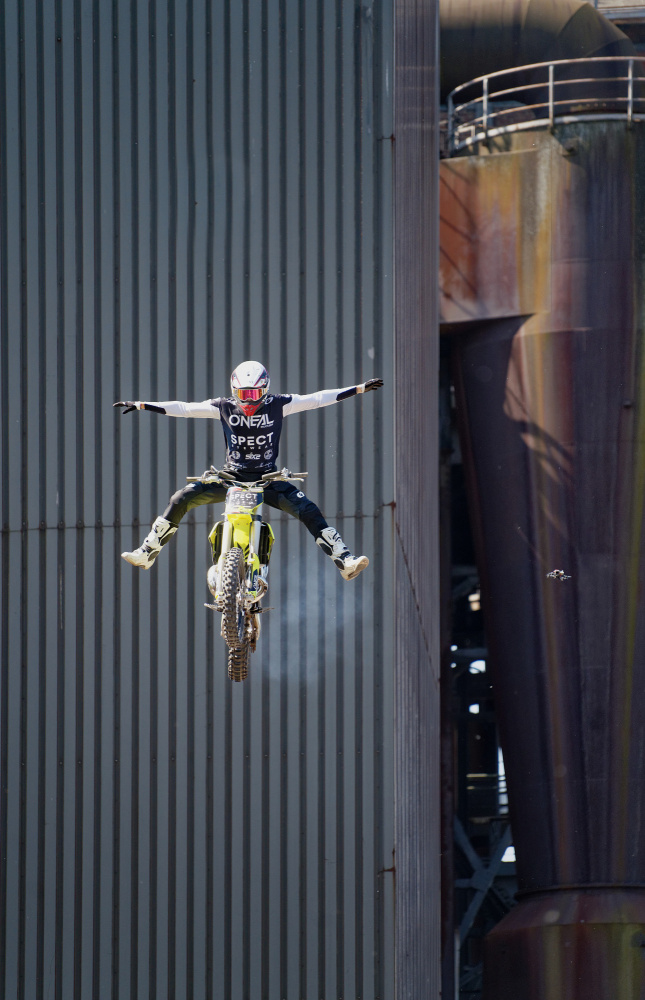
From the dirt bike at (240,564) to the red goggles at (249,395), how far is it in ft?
2.72

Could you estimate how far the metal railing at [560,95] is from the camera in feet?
102

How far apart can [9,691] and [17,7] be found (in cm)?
932

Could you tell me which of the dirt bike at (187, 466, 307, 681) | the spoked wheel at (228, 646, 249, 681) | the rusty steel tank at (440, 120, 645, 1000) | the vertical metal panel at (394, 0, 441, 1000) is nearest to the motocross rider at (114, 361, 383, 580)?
the dirt bike at (187, 466, 307, 681)

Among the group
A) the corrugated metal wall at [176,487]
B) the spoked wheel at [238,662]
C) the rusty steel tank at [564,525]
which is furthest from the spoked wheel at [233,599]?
the rusty steel tank at [564,525]

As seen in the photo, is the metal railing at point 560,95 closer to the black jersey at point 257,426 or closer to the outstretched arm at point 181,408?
the black jersey at point 257,426

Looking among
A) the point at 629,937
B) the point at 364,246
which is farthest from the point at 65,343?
the point at 629,937

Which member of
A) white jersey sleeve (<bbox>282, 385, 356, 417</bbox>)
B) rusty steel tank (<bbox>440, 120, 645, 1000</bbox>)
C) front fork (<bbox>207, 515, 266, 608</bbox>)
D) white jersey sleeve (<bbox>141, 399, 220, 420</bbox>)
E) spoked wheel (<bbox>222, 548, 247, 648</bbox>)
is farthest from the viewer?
rusty steel tank (<bbox>440, 120, 645, 1000</bbox>)

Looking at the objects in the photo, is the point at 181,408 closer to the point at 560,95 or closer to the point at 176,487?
the point at 176,487

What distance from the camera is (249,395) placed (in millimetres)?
17297

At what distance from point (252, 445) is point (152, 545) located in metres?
1.50

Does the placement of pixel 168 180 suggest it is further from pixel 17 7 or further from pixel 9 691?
pixel 9 691

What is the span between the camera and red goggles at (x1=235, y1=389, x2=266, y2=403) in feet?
56.7

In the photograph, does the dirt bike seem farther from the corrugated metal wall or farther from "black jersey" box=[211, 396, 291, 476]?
the corrugated metal wall

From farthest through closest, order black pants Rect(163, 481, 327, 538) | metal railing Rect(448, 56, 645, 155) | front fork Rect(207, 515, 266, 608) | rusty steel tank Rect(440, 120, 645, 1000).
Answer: metal railing Rect(448, 56, 645, 155) → rusty steel tank Rect(440, 120, 645, 1000) → black pants Rect(163, 481, 327, 538) → front fork Rect(207, 515, 266, 608)
